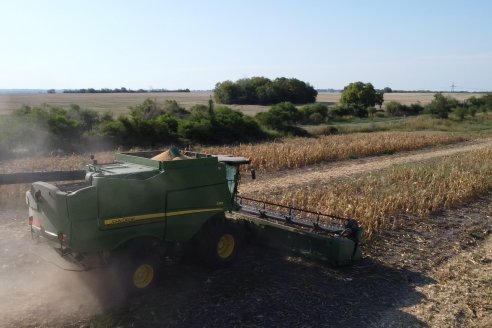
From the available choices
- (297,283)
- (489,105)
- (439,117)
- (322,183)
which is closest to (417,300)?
(297,283)

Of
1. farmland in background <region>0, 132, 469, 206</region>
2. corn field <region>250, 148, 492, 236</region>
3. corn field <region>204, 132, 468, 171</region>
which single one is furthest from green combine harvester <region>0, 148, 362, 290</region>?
corn field <region>204, 132, 468, 171</region>

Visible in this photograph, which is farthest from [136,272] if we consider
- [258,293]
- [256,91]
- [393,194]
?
[256,91]

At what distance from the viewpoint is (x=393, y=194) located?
1279 cm

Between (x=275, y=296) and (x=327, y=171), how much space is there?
12.4 metres

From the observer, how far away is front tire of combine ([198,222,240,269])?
7.36 metres

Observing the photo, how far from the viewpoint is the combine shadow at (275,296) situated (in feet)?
20.7

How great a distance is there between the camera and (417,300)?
23.8ft

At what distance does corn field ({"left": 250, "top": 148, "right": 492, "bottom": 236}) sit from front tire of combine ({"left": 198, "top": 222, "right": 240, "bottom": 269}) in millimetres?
3340

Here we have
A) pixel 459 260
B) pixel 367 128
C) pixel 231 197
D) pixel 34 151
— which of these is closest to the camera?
pixel 231 197

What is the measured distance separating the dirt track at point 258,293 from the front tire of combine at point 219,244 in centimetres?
23

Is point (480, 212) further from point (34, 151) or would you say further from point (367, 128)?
point (367, 128)

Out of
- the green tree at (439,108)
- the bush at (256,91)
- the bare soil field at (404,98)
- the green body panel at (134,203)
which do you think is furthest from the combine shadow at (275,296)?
the bare soil field at (404,98)

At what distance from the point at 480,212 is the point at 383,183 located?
3.22 meters

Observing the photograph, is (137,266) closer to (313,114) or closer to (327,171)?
(327,171)
